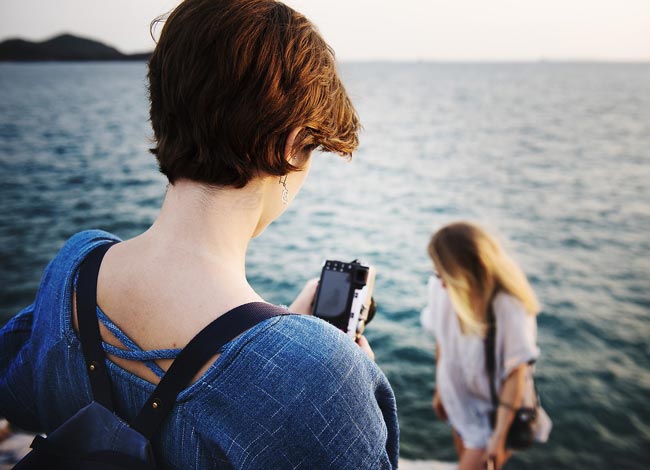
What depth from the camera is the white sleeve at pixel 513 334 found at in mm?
3217

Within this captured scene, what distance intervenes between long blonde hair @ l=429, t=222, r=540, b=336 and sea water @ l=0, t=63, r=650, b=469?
1448 millimetres

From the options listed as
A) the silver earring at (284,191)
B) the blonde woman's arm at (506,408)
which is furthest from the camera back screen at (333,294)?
the blonde woman's arm at (506,408)

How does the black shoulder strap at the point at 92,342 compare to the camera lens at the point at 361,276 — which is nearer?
the black shoulder strap at the point at 92,342

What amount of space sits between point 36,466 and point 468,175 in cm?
2200

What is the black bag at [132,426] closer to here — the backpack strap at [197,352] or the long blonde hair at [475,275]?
the backpack strap at [197,352]

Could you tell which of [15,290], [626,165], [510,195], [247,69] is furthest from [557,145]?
[247,69]

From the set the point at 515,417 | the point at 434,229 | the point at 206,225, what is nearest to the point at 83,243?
the point at 206,225

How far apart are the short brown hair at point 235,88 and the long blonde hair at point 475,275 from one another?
8.57 feet

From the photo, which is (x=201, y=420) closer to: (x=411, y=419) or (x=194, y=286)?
(x=194, y=286)

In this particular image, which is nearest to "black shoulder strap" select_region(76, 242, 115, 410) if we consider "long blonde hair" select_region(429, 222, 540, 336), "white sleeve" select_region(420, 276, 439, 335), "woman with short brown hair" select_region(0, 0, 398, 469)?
"woman with short brown hair" select_region(0, 0, 398, 469)

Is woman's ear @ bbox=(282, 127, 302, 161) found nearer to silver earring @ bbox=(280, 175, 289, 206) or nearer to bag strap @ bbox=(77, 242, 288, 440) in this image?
silver earring @ bbox=(280, 175, 289, 206)

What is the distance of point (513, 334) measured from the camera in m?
3.26

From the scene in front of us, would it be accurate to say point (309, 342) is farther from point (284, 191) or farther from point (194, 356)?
point (284, 191)

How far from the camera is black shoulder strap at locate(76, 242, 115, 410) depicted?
1076mm
